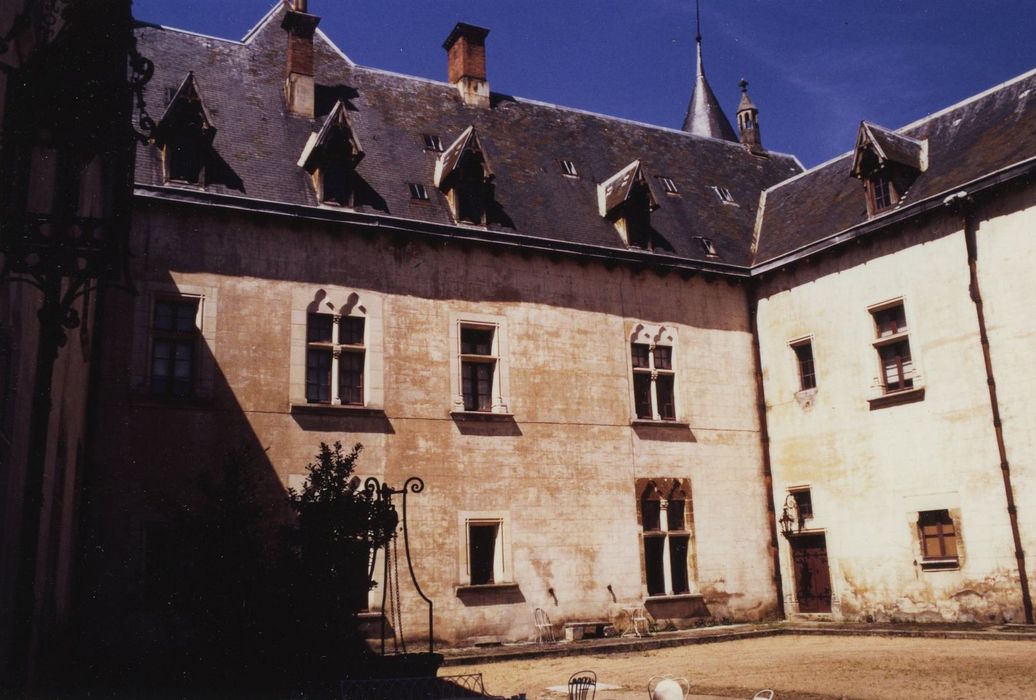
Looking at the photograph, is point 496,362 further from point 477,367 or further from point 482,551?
point 482,551

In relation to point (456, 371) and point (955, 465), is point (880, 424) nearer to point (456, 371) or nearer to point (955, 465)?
point (955, 465)

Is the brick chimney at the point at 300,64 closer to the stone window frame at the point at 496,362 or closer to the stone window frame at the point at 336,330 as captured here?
the stone window frame at the point at 336,330

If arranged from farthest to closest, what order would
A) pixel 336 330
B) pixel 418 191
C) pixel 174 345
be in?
pixel 418 191 < pixel 336 330 < pixel 174 345

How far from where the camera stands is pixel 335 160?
17266 mm

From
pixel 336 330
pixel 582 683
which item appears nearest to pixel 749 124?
pixel 336 330

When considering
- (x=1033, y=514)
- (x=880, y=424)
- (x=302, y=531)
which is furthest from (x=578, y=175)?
(x=302, y=531)

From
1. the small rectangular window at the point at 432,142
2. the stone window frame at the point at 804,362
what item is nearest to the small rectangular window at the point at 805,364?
the stone window frame at the point at 804,362

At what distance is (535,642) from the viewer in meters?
16.4

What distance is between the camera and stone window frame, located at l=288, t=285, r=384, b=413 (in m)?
15.8

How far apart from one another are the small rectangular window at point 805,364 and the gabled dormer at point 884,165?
300 centimetres

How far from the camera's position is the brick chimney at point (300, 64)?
61.5 feet

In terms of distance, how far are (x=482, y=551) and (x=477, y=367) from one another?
11.2 ft

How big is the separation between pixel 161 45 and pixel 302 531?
542 inches

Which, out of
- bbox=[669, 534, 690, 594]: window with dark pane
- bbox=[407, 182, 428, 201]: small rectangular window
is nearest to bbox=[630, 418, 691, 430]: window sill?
bbox=[669, 534, 690, 594]: window with dark pane
